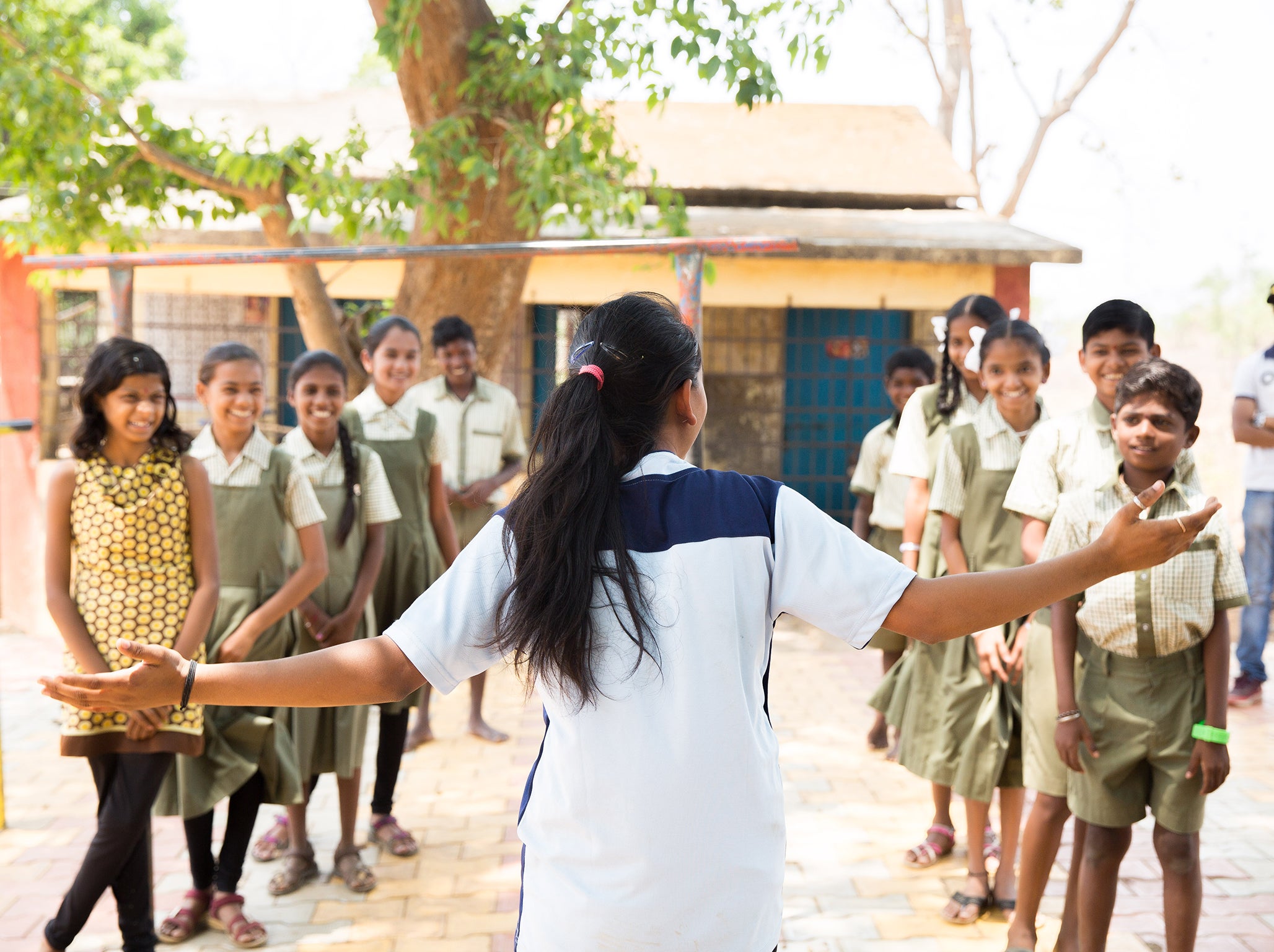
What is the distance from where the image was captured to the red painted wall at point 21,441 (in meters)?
7.71

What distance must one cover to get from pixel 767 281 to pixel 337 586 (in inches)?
198

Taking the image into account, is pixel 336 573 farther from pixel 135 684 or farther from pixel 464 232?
pixel 464 232

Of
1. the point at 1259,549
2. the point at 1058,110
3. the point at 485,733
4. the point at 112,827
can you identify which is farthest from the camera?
the point at 1058,110

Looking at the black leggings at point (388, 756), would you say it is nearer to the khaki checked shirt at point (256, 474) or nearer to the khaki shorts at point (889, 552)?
the khaki checked shirt at point (256, 474)

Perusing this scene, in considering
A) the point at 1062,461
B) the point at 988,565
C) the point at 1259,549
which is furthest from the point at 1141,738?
the point at 1259,549

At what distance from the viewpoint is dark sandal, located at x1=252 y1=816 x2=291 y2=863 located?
399 centimetres

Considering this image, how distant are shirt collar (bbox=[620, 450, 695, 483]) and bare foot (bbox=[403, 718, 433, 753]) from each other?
4.00 m

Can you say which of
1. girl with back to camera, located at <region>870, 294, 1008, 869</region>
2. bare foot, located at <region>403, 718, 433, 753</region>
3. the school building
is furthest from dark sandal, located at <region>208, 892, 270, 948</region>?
the school building

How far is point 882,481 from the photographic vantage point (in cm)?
534

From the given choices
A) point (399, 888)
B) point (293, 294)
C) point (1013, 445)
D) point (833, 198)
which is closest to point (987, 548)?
point (1013, 445)

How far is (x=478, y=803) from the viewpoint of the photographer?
4.58 metres

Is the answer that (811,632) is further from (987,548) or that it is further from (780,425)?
(987,548)

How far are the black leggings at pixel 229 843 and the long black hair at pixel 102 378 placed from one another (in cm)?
112

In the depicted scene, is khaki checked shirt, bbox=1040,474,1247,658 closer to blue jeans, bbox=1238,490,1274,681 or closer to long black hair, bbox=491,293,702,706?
long black hair, bbox=491,293,702,706
